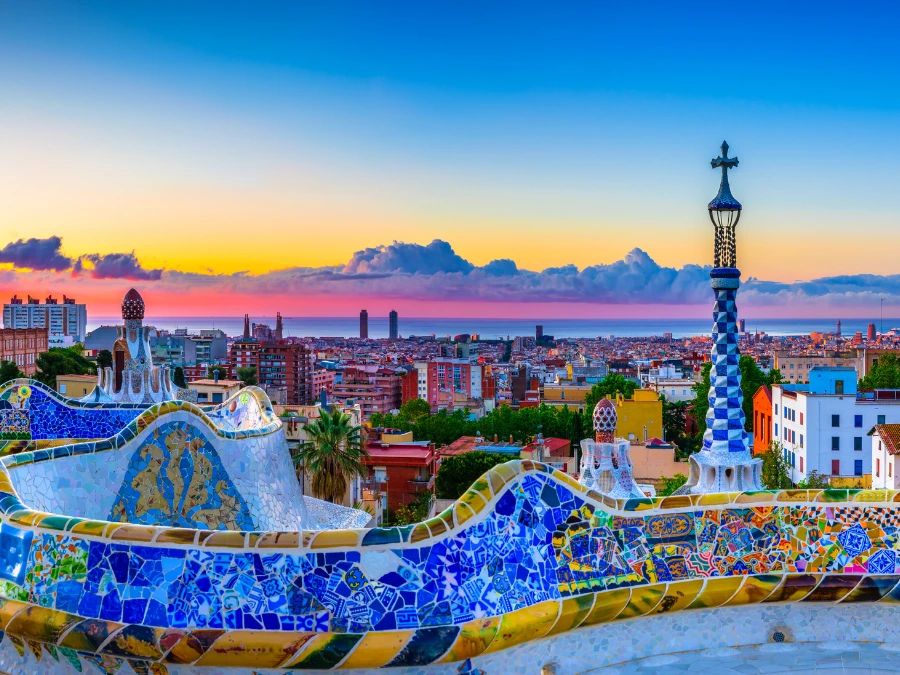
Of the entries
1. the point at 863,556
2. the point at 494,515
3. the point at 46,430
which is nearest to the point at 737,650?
the point at 863,556

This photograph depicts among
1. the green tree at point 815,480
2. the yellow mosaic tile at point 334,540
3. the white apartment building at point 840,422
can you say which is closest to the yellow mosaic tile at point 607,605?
the yellow mosaic tile at point 334,540

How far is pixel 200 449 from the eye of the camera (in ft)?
21.6

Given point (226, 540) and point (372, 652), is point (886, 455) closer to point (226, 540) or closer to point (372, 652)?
point (372, 652)

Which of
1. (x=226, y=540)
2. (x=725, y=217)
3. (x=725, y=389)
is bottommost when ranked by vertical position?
(x=226, y=540)

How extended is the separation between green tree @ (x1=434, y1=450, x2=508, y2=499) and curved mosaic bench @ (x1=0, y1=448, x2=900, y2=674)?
856 inches

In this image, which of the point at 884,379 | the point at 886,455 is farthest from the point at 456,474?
the point at 884,379

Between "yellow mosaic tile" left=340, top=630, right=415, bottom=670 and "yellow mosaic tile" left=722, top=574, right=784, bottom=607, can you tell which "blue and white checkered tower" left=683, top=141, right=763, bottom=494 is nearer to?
"yellow mosaic tile" left=722, top=574, right=784, bottom=607

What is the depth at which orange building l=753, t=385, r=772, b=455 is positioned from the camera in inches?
1289

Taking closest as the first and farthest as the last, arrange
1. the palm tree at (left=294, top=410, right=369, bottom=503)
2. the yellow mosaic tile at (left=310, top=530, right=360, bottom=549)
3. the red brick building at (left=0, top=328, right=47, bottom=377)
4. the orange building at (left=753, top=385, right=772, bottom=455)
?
the yellow mosaic tile at (left=310, top=530, right=360, bottom=549) → the palm tree at (left=294, top=410, right=369, bottom=503) → the orange building at (left=753, top=385, right=772, bottom=455) → the red brick building at (left=0, top=328, right=47, bottom=377)

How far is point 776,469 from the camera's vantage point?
92.2ft

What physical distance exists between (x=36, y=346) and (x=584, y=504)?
65.7 metres

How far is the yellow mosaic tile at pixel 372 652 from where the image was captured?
3.43 m

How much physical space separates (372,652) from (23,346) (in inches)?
2516

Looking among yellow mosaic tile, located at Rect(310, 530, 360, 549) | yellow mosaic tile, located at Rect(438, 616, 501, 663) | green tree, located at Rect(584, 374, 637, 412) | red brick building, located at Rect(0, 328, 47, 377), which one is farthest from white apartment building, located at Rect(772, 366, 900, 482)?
red brick building, located at Rect(0, 328, 47, 377)
